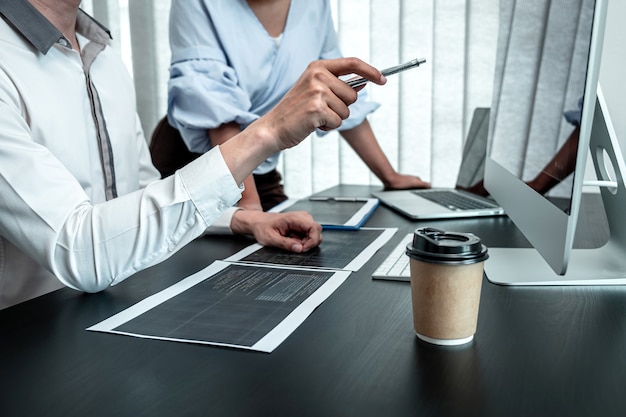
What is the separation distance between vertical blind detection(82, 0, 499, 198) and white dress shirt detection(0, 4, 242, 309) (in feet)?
5.08

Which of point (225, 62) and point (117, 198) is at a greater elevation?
point (225, 62)

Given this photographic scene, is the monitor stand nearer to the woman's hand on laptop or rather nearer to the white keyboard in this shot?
the white keyboard

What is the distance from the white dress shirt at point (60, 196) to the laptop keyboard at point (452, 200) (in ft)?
2.11

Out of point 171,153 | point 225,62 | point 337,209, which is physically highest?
point 225,62

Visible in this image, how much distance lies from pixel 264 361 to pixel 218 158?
307 mm

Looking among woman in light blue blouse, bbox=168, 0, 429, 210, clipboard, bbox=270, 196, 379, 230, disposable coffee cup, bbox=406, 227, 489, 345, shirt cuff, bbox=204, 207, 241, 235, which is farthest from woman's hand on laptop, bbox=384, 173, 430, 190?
disposable coffee cup, bbox=406, 227, 489, 345

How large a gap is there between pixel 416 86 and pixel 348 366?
1939 millimetres

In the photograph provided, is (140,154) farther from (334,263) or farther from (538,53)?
(538,53)

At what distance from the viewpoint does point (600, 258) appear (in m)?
0.81

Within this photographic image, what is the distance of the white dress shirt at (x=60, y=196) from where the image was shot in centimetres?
74

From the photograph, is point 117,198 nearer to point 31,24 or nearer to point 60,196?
point 60,196

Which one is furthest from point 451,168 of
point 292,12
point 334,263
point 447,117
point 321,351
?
point 321,351

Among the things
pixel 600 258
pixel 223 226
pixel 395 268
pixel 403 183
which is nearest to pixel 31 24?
pixel 223 226

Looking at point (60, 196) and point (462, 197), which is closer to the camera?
point (60, 196)
